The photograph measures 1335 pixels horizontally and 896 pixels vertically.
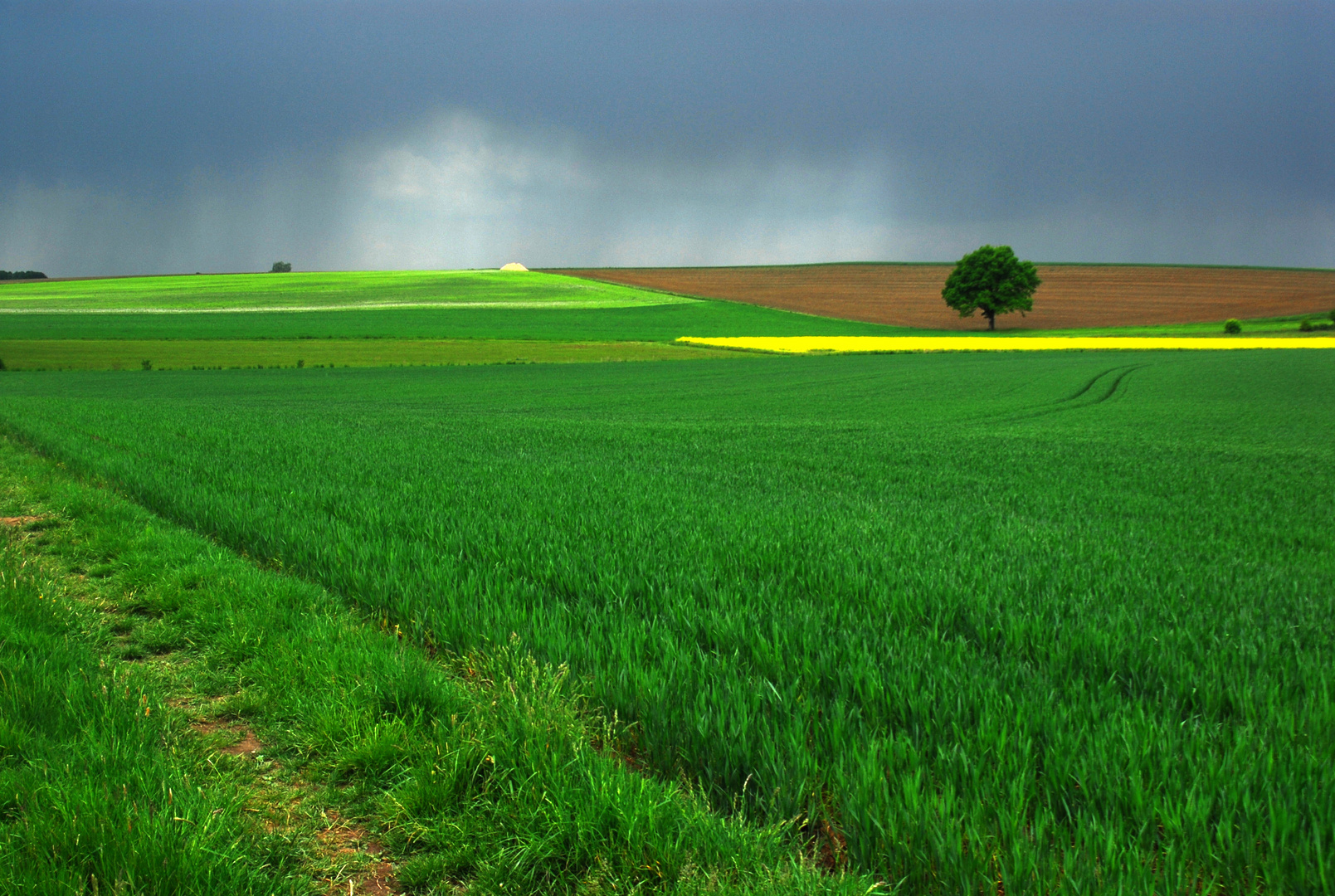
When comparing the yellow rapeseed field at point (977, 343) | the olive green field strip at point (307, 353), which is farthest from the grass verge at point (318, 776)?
the yellow rapeseed field at point (977, 343)

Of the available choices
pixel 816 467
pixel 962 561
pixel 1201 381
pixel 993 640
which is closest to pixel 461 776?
pixel 993 640

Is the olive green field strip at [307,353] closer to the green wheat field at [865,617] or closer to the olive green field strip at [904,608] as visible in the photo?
the green wheat field at [865,617]

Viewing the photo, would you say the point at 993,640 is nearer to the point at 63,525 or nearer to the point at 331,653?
the point at 331,653

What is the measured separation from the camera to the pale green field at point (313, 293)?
86312 millimetres

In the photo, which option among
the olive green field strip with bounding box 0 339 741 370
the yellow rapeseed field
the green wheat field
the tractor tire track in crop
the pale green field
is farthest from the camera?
the pale green field

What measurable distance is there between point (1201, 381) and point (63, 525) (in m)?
41.2

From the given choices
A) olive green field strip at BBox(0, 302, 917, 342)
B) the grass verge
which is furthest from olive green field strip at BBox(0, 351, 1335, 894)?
olive green field strip at BBox(0, 302, 917, 342)

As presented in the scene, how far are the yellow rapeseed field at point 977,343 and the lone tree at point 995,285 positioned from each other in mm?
15470

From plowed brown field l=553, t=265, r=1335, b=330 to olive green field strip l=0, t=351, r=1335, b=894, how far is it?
82.0 meters

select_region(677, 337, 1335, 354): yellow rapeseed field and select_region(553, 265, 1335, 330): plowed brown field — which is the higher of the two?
select_region(553, 265, 1335, 330): plowed brown field

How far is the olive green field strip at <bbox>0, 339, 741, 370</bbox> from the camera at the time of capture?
48.0 meters

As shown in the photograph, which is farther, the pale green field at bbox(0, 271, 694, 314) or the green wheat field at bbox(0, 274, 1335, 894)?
the pale green field at bbox(0, 271, 694, 314)

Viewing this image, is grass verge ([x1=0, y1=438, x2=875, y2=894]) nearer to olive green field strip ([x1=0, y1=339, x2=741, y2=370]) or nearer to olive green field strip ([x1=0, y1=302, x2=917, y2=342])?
olive green field strip ([x1=0, y1=339, x2=741, y2=370])

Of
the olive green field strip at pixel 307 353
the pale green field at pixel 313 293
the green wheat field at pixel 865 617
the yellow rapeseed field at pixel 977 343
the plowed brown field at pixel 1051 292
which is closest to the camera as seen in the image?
the green wheat field at pixel 865 617
